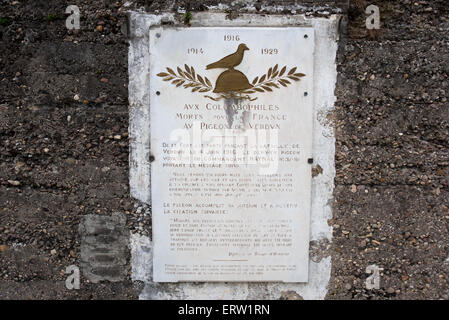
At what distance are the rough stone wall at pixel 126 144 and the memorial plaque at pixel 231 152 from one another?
0.18 m

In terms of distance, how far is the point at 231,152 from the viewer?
75.3 inches

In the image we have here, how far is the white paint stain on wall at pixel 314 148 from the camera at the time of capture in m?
1.88

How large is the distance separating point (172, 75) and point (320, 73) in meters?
0.86

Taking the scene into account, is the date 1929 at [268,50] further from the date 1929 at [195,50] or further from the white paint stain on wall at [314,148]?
the date 1929 at [195,50]

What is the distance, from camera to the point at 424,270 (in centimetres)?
195

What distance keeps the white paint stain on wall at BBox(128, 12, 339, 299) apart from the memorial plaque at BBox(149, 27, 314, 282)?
0.18 ft

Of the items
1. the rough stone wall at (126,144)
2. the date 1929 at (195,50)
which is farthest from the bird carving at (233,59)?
the rough stone wall at (126,144)

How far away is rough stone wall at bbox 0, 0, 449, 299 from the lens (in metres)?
1.89

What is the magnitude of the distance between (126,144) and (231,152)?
63 cm

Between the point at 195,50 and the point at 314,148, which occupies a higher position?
the point at 195,50

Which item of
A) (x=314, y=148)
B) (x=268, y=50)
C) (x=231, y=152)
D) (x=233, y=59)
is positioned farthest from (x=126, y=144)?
(x=314, y=148)

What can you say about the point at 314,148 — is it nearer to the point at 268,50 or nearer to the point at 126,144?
the point at 268,50

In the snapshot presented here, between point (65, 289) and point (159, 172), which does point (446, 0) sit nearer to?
point (159, 172)

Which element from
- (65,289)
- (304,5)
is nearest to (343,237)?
(304,5)
